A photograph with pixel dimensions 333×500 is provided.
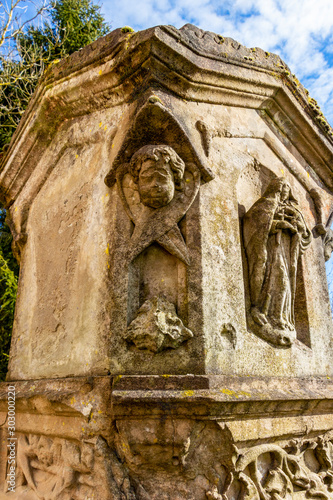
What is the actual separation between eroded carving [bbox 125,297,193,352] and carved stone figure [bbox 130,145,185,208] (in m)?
0.72

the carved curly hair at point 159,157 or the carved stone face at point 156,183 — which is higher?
the carved curly hair at point 159,157

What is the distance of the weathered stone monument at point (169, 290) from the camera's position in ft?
7.28

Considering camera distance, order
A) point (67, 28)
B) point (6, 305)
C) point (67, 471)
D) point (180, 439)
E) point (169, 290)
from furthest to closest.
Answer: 1. point (67, 28)
2. point (6, 305)
3. point (169, 290)
4. point (67, 471)
5. point (180, 439)

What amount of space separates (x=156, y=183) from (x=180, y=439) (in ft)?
5.10

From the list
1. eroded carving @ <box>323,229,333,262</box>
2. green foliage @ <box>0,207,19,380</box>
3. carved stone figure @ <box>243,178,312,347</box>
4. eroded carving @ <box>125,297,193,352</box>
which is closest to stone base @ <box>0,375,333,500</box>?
eroded carving @ <box>125,297,193,352</box>

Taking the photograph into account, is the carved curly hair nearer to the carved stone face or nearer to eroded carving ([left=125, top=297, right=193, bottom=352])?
the carved stone face

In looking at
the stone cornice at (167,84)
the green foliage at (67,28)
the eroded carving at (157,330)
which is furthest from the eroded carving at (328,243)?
the green foliage at (67,28)

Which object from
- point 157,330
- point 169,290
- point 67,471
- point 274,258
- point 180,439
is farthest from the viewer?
point 274,258

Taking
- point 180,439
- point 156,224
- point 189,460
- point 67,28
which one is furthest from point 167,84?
point 67,28

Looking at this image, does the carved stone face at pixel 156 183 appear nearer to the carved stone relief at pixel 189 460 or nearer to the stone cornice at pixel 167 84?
Answer: the stone cornice at pixel 167 84

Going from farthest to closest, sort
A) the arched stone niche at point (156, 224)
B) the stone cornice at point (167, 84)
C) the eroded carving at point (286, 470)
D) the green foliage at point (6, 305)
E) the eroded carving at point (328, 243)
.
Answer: the green foliage at point (6, 305) < the eroded carving at point (328, 243) < the stone cornice at point (167, 84) < the arched stone niche at point (156, 224) < the eroded carving at point (286, 470)

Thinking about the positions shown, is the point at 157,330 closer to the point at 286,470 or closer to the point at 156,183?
the point at 156,183

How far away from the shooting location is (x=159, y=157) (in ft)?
8.82

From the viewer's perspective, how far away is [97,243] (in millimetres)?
2832
